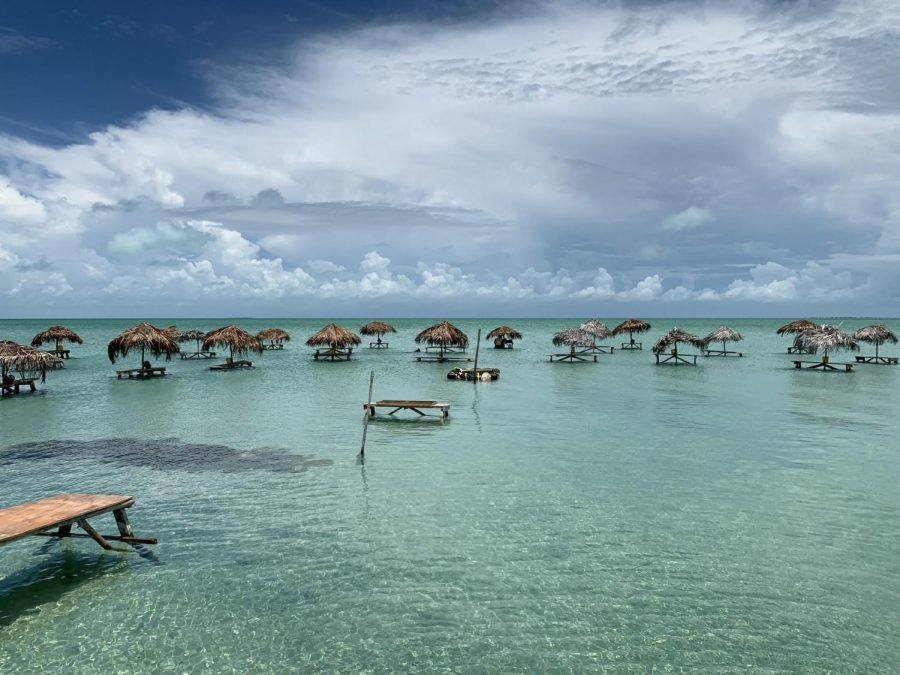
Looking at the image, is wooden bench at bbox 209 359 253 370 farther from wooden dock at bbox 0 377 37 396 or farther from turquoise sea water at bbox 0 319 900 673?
turquoise sea water at bbox 0 319 900 673

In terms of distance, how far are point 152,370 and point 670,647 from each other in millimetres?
34506

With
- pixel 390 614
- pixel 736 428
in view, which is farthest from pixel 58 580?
pixel 736 428

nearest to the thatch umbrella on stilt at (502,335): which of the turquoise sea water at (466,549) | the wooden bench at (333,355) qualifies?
the wooden bench at (333,355)

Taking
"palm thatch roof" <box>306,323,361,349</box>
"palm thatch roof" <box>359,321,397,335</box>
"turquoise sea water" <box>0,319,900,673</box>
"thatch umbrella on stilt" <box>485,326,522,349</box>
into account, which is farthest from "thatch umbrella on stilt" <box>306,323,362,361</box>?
"turquoise sea water" <box>0,319,900,673</box>

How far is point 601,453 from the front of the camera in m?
15.1

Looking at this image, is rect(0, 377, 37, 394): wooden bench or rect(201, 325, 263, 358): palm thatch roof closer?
rect(0, 377, 37, 394): wooden bench

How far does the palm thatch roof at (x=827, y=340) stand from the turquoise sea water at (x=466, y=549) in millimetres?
19364

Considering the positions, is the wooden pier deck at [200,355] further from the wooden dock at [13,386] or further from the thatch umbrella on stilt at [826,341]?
the thatch umbrella on stilt at [826,341]

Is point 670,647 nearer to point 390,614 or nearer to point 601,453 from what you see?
point 390,614

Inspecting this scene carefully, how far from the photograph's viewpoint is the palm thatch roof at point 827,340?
119 feet

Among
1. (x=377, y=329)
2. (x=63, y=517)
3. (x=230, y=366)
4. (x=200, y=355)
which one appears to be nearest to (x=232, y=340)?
(x=230, y=366)

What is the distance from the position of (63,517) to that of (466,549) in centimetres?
591

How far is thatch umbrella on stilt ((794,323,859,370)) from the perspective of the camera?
1432 inches

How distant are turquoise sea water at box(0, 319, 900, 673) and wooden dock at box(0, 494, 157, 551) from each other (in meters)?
0.41
